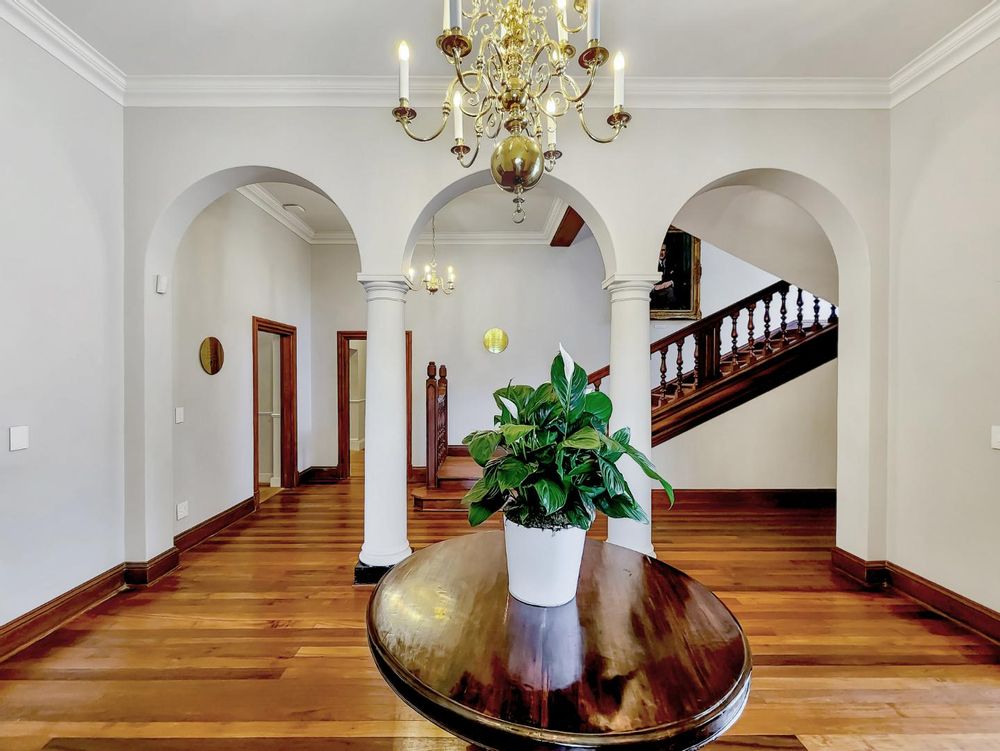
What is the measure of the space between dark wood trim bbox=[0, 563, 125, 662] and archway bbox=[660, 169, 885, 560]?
4.15 meters

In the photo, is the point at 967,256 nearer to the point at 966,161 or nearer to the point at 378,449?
the point at 966,161

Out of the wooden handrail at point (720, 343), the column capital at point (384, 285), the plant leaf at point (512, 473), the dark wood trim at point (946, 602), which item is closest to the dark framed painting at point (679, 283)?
the wooden handrail at point (720, 343)

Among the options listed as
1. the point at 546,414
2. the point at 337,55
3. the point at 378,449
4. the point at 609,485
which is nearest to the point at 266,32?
the point at 337,55

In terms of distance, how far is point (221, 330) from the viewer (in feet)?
12.9

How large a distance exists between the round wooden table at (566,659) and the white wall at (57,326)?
2.22 meters

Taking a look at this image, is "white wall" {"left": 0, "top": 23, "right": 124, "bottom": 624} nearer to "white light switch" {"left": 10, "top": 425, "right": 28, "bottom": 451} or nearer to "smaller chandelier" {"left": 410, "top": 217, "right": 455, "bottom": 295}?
"white light switch" {"left": 10, "top": 425, "right": 28, "bottom": 451}

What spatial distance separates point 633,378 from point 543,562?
1883mm

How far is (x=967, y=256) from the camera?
2.41m

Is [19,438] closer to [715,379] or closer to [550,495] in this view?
[550,495]

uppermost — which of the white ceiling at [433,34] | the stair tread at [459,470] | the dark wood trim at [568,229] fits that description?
the white ceiling at [433,34]

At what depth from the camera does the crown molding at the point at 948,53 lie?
2.25 meters

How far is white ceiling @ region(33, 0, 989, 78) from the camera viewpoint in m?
2.22

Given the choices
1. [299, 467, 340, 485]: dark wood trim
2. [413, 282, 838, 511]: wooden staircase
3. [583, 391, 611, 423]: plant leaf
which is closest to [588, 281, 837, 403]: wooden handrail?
[413, 282, 838, 511]: wooden staircase

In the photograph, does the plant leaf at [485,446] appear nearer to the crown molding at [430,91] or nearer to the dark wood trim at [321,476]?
the crown molding at [430,91]
